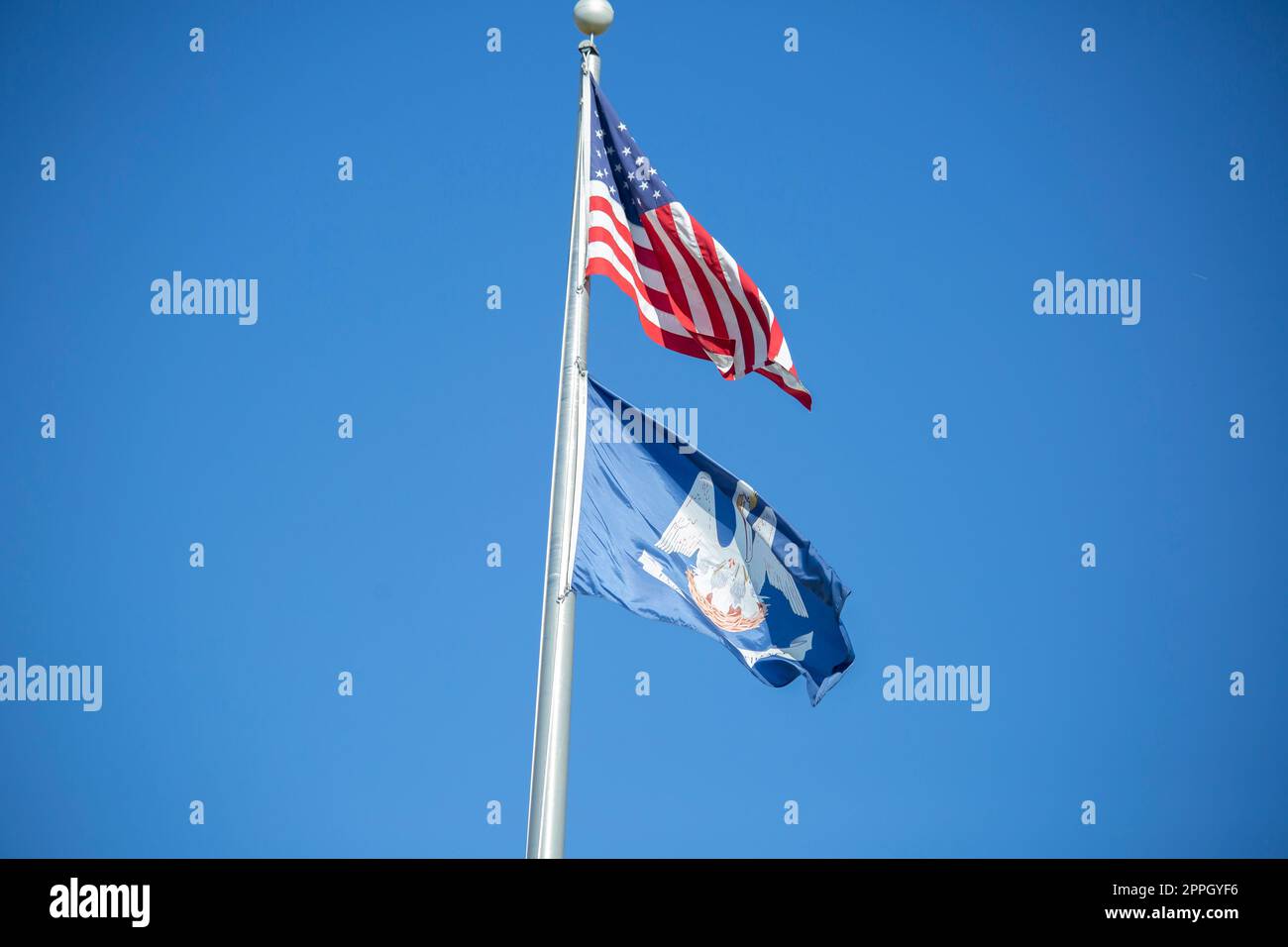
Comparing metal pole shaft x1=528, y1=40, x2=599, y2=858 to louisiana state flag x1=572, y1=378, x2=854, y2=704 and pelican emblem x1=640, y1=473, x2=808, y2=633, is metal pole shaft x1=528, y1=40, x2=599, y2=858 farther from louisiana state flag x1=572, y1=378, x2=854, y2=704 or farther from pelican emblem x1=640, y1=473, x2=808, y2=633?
pelican emblem x1=640, y1=473, x2=808, y2=633

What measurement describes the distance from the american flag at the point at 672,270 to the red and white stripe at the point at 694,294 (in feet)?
0.03

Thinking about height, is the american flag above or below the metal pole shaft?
above

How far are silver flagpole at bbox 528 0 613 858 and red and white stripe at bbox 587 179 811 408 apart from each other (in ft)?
2.10

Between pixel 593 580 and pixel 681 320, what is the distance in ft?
11.6

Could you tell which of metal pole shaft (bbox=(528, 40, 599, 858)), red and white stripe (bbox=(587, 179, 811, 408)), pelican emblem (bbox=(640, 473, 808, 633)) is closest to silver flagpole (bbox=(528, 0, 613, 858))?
metal pole shaft (bbox=(528, 40, 599, 858))

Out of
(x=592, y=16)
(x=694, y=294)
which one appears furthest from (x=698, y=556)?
(x=592, y=16)

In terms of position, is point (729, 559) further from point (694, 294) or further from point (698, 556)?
point (694, 294)

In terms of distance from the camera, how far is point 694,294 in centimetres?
1811

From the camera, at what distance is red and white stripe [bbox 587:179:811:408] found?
58.3 ft

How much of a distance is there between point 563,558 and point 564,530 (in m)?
0.31

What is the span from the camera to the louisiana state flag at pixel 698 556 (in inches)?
647

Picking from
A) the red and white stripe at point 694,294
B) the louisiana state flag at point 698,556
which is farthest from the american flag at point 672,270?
the louisiana state flag at point 698,556

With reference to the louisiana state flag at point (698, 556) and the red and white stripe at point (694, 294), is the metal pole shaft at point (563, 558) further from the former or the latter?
the red and white stripe at point (694, 294)
